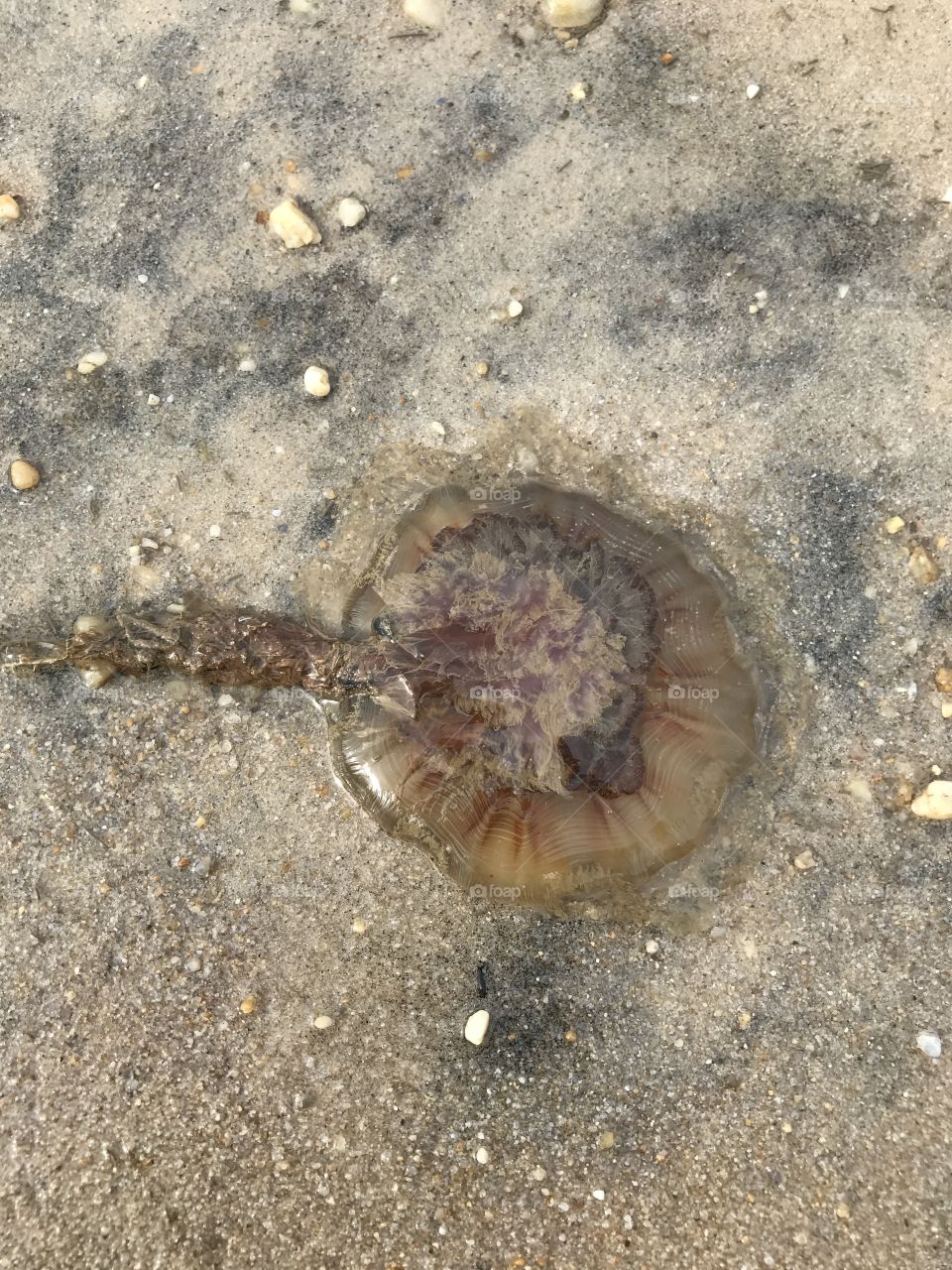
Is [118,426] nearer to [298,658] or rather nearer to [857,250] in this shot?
[298,658]

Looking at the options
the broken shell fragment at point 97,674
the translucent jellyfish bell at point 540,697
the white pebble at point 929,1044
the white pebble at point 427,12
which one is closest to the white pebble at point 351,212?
the white pebble at point 427,12

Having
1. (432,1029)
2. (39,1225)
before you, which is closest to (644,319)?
(432,1029)

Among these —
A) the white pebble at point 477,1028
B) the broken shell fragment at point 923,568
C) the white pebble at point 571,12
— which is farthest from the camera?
the white pebble at point 571,12

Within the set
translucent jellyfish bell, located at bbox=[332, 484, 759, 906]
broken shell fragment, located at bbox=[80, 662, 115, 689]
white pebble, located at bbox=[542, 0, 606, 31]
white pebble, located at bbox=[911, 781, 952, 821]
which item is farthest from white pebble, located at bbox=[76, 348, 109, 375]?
white pebble, located at bbox=[911, 781, 952, 821]

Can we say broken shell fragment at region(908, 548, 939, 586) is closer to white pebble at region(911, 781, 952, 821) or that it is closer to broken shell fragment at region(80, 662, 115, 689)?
white pebble at region(911, 781, 952, 821)

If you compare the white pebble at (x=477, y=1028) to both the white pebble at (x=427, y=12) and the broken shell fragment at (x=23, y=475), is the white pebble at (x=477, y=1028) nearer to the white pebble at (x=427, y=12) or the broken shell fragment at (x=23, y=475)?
the broken shell fragment at (x=23, y=475)

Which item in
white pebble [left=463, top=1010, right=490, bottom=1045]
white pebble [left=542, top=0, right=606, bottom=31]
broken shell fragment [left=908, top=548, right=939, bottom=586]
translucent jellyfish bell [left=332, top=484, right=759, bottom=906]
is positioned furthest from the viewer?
white pebble [left=542, top=0, right=606, bottom=31]
